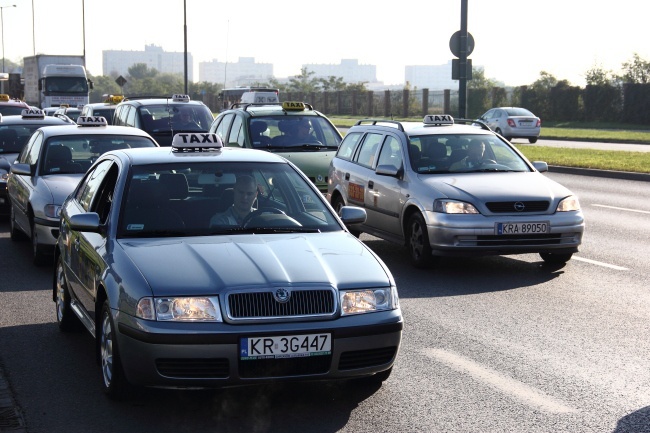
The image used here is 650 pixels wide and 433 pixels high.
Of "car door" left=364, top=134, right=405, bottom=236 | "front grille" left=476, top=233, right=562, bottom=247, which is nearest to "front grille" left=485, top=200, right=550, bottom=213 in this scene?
"front grille" left=476, top=233, right=562, bottom=247

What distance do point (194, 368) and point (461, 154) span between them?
7.23 meters

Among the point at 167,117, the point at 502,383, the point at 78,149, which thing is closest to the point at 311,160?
the point at 78,149

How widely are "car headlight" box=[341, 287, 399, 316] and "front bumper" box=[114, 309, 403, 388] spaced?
55 mm

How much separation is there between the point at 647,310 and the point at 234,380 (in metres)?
4.73

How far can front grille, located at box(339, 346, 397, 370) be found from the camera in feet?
19.3

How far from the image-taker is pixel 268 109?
17688 millimetres

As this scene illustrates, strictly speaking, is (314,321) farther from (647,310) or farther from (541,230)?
(541,230)

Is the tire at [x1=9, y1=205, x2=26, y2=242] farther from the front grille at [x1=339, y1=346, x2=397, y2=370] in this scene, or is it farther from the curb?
the curb

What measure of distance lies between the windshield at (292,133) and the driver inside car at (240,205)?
9.45 meters

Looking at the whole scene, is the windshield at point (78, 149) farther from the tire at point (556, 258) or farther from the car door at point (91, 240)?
the tire at point (556, 258)

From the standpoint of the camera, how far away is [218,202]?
23.1ft

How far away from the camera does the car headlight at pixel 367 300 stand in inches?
233

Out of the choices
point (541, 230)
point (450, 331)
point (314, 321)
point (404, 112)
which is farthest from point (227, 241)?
point (404, 112)

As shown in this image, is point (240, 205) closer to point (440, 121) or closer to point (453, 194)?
point (453, 194)
